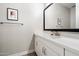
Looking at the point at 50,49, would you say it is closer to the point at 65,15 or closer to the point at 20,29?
the point at 65,15

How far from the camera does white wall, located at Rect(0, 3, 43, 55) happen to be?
1798 millimetres

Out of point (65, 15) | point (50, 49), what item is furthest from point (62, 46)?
point (65, 15)

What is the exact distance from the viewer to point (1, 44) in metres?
1.80

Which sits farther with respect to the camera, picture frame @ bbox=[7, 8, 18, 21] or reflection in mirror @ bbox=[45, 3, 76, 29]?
picture frame @ bbox=[7, 8, 18, 21]

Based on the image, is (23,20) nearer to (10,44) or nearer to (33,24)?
(33,24)

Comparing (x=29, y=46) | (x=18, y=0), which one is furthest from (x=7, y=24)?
(x=18, y=0)

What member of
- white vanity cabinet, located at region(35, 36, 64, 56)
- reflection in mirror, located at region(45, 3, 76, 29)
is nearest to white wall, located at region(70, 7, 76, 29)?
reflection in mirror, located at region(45, 3, 76, 29)

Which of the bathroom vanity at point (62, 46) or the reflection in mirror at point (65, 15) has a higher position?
the reflection in mirror at point (65, 15)

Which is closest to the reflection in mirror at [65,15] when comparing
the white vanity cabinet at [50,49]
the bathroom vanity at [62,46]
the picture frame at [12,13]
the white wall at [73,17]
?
the white wall at [73,17]

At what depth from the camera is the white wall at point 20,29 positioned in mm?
1798

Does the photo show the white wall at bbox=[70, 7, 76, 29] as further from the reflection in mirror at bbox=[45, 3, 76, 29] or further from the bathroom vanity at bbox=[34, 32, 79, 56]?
the bathroom vanity at bbox=[34, 32, 79, 56]

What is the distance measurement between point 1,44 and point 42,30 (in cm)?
91

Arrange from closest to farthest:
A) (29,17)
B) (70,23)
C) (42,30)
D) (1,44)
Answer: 1. (70,23)
2. (1,44)
3. (29,17)
4. (42,30)

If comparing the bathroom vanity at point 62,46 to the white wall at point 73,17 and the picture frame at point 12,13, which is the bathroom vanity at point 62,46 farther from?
the picture frame at point 12,13
